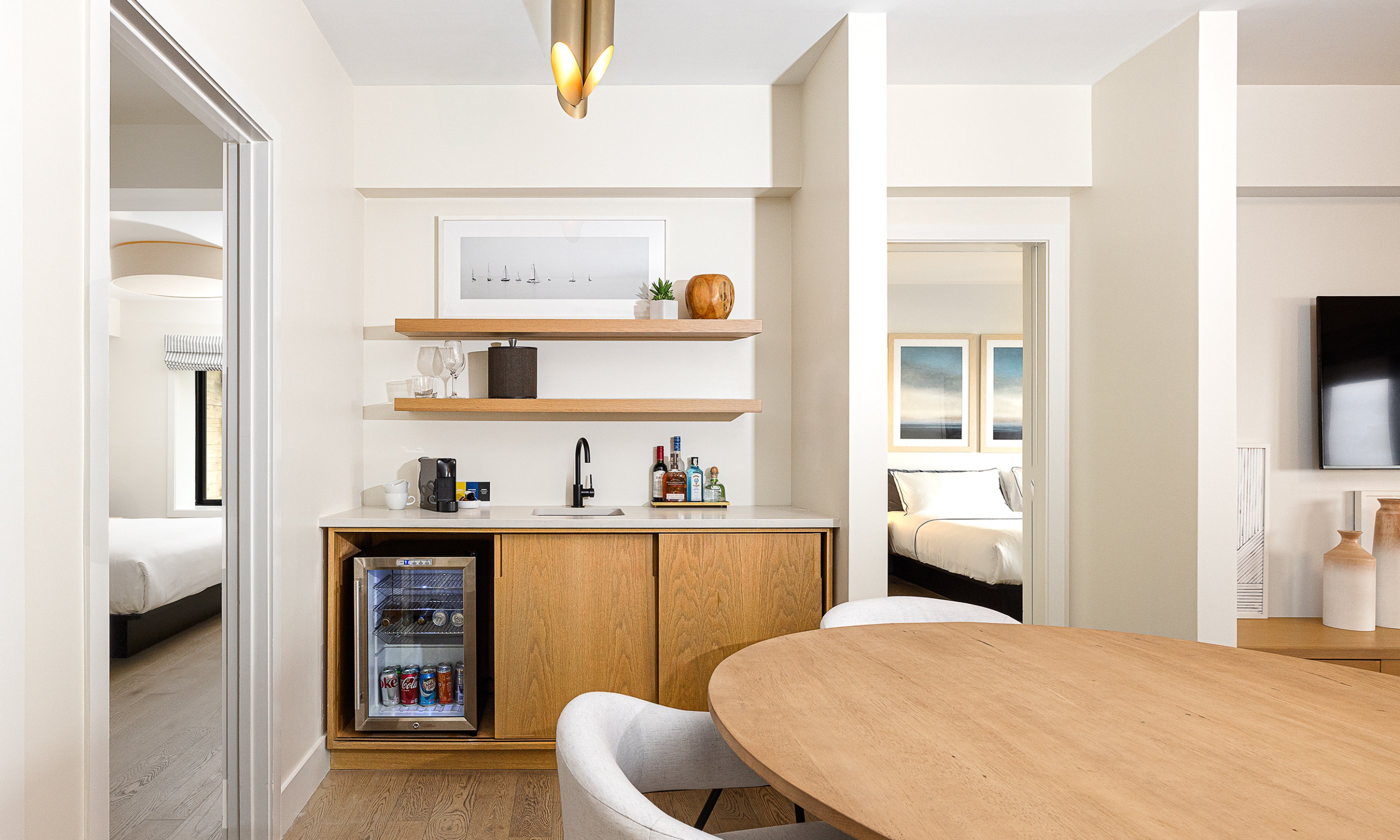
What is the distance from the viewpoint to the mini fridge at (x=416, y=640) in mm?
2648

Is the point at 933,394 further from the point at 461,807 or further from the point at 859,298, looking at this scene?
the point at 461,807

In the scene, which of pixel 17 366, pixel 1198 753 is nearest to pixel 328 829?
pixel 17 366

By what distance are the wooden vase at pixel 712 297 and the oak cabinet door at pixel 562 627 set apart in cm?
97

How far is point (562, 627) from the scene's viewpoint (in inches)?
103

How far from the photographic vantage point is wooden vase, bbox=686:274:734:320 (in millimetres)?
2945

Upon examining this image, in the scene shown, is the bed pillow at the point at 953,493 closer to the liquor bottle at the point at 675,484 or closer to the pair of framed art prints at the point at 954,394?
the pair of framed art prints at the point at 954,394

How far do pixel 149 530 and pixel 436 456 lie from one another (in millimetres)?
1400

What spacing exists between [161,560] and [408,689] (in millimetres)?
1087


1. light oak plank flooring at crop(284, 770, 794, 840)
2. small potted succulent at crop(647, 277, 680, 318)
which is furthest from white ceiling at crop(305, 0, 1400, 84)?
light oak plank flooring at crop(284, 770, 794, 840)

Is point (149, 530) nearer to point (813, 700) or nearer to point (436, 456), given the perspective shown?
point (436, 456)

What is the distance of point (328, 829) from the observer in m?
2.27

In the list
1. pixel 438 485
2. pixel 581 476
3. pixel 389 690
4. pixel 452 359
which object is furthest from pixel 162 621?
pixel 581 476

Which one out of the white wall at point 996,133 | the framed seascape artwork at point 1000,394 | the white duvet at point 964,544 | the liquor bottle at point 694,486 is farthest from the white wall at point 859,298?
the framed seascape artwork at point 1000,394

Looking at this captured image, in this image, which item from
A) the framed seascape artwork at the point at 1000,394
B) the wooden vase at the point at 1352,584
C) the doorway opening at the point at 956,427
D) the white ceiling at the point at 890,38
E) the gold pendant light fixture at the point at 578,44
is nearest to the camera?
the gold pendant light fixture at the point at 578,44
